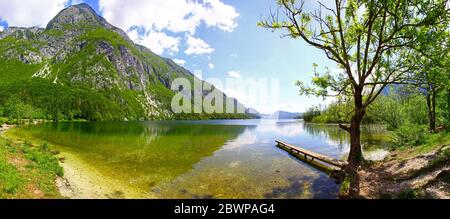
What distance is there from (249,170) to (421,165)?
13908mm

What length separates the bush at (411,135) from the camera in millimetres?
26695

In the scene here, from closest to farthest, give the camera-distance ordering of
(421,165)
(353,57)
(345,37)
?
(421,165), (345,37), (353,57)

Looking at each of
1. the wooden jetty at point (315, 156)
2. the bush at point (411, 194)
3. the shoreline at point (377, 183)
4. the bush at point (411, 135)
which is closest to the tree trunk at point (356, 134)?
the shoreline at point (377, 183)

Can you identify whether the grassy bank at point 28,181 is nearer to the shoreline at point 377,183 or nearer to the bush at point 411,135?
the shoreline at point 377,183

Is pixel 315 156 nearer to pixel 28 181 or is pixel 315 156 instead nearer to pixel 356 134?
pixel 356 134

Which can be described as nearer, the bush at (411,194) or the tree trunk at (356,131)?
the bush at (411,194)

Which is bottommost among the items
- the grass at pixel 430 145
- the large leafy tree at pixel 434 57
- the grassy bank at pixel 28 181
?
the grassy bank at pixel 28 181

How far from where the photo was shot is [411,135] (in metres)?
28.5

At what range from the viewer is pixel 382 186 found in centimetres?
1455

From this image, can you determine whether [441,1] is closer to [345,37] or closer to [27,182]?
[345,37]

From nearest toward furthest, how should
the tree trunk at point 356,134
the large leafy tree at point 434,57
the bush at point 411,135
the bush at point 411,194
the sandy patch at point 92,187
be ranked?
1. the bush at point 411,194
2. the sandy patch at point 92,187
3. the large leafy tree at point 434,57
4. the tree trunk at point 356,134
5. the bush at point 411,135

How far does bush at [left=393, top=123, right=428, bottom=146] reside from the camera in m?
26.7

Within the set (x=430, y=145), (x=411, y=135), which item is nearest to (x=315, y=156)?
(x=430, y=145)
